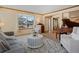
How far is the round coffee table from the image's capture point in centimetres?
201

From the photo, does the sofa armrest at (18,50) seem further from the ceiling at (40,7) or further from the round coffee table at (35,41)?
the ceiling at (40,7)

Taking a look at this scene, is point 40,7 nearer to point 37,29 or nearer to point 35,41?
point 37,29

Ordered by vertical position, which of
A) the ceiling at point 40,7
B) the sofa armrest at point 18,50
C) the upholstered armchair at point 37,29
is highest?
the ceiling at point 40,7

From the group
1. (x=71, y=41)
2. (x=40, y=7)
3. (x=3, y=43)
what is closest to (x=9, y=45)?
(x=3, y=43)

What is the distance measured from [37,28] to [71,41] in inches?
29.9

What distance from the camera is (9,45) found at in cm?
192

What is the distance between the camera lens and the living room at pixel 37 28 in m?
1.88

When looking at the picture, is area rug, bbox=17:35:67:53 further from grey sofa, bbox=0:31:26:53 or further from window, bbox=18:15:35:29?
window, bbox=18:15:35:29

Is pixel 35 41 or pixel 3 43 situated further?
pixel 35 41

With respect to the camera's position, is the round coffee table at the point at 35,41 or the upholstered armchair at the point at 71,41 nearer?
the upholstered armchair at the point at 71,41

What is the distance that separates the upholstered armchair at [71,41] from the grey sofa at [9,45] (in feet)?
2.83

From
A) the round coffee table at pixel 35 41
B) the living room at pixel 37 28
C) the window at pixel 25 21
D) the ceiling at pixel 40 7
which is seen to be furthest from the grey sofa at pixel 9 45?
the ceiling at pixel 40 7
